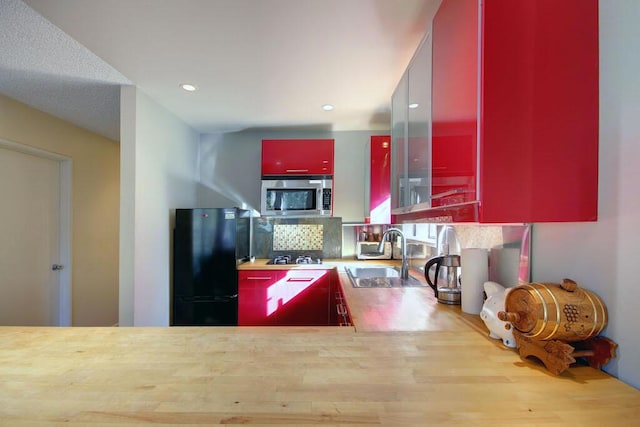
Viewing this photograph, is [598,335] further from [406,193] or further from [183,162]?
[183,162]

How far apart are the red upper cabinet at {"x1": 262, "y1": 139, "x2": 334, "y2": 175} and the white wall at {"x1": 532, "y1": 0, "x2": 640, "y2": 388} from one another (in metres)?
2.12

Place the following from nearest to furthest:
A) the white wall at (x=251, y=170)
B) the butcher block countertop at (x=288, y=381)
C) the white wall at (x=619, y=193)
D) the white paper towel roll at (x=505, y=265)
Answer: the butcher block countertop at (x=288, y=381) < the white wall at (x=619, y=193) < the white paper towel roll at (x=505, y=265) < the white wall at (x=251, y=170)

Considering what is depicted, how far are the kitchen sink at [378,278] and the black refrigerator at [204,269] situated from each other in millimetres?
1129

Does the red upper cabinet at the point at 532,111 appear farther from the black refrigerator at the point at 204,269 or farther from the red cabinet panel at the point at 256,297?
the black refrigerator at the point at 204,269

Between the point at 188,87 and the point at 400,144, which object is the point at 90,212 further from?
the point at 400,144

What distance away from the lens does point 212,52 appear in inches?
62.9

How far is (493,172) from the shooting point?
78 centimetres

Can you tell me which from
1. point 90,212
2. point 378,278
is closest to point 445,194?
point 378,278

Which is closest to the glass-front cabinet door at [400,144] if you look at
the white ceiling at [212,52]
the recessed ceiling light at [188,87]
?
the white ceiling at [212,52]

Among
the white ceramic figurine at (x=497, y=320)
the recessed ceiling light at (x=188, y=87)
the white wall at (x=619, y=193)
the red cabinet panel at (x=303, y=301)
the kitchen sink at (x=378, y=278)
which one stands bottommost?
the red cabinet panel at (x=303, y=301)

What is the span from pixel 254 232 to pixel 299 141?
1196 mm

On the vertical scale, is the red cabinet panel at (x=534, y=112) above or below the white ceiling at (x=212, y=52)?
below

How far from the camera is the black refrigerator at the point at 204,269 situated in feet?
8.30

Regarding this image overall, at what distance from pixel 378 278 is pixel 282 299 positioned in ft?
3.01
